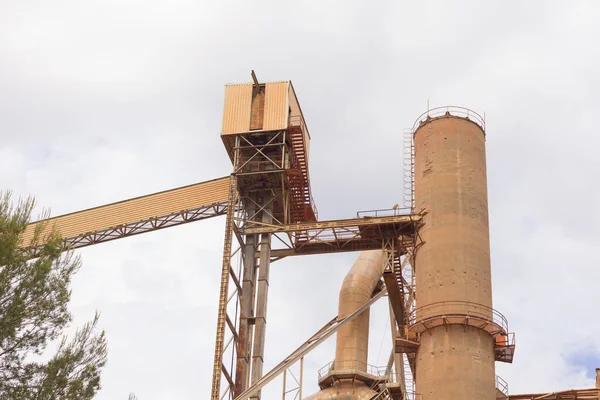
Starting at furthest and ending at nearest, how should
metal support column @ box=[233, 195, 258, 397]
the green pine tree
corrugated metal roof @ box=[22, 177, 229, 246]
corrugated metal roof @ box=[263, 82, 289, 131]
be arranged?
corrugated metal roof @ box=[22, 177, 229, 246] → corrugated metal roof @ box=[263, 82, 289, 131] → metal support column @ box=[233, 195, 258, 397] → the green pine tree

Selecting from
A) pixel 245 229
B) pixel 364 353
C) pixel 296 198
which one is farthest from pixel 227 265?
pixel 364 353

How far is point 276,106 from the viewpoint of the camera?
152ft

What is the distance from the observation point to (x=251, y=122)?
4641 centimetres

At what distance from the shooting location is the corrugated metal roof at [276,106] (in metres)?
45.6

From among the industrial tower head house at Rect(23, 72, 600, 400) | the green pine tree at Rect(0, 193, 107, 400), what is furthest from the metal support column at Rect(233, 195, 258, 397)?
the green pine tree at Rect(0, 193, 107, 400)

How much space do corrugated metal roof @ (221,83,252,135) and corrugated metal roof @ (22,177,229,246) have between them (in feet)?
8.32

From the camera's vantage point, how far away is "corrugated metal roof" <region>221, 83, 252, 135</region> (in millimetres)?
46250

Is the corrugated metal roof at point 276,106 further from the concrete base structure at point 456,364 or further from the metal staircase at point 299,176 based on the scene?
the concrete base structure at point 456,364

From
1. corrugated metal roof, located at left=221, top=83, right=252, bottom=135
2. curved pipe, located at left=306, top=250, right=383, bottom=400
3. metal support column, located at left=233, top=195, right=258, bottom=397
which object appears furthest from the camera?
corrugated metal roof, located at left=221, top=83, right=252, bottom=135

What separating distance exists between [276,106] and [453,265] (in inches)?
542

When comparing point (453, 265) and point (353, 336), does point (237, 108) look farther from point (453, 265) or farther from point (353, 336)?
point (453, 265)

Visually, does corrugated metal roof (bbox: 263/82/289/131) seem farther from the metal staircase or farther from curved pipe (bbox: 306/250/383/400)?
curved pipe (bbox: 306/250/383/400)

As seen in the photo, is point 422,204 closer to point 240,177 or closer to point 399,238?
point 399,238

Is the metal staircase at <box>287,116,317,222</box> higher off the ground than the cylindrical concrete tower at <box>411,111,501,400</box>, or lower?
higher
